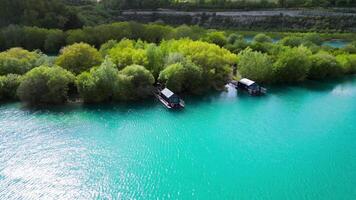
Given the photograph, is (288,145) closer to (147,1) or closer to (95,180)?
(95,180)

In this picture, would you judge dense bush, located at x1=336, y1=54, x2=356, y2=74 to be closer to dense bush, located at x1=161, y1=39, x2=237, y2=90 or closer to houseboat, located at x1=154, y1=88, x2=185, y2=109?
dense bush, located at x1=161, y1=39, x2=237, y2=90

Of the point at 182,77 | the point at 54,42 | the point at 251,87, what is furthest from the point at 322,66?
the point at 54,42

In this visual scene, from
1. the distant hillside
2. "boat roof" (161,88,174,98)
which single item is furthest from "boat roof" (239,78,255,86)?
the distant hillside

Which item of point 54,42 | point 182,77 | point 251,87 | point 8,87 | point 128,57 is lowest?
point 251,87

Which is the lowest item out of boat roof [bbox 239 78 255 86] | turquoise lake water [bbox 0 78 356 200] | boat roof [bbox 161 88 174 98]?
turquoise lake water [bbox 0 78 356 200]

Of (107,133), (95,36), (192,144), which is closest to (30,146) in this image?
(107,133)

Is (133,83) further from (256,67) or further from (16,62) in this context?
(256,67)

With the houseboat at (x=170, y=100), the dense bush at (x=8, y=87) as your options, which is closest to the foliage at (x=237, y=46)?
the houseboat at (x=170, y=100)

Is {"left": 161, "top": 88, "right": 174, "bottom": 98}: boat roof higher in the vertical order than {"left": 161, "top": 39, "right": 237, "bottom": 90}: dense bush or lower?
Result: lower
